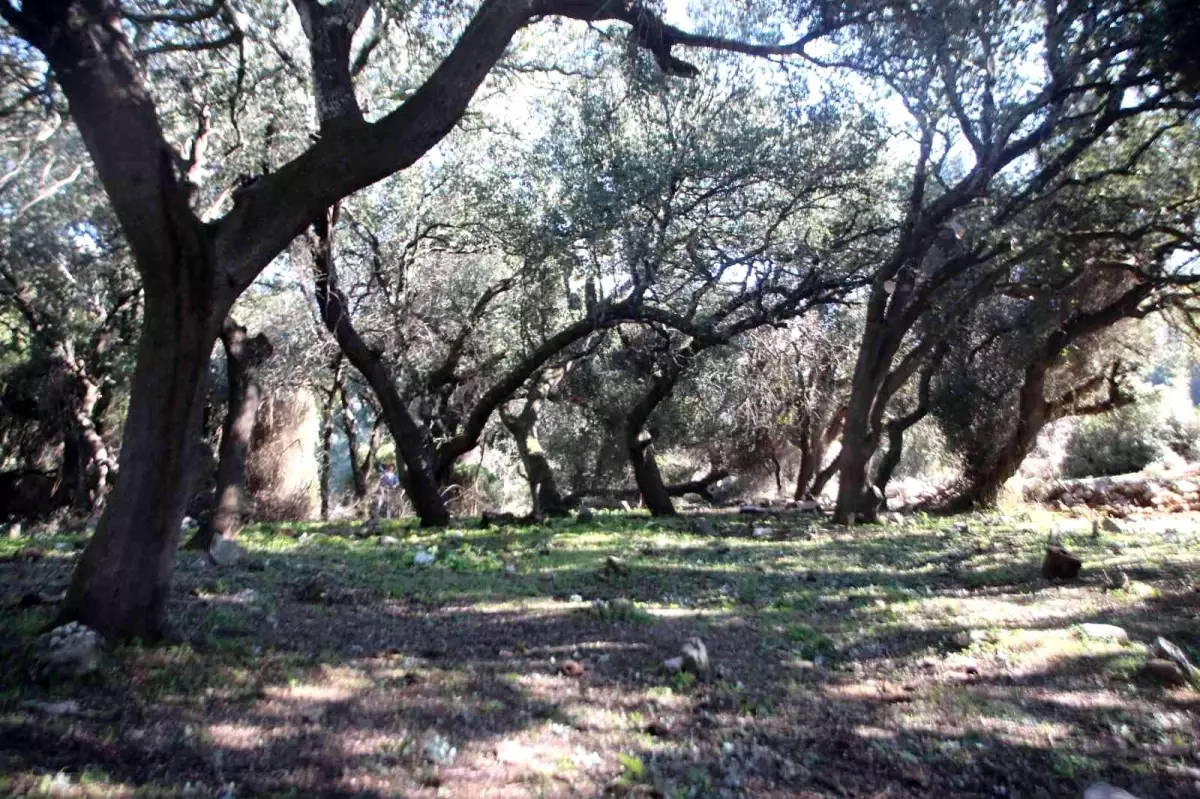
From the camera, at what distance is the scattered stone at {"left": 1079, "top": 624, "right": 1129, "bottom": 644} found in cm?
602

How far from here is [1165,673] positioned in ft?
16.9

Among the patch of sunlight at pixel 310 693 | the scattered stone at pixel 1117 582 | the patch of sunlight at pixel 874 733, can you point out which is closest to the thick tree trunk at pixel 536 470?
the scattered stone at pixel 1117 582

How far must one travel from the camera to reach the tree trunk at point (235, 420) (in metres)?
9.96

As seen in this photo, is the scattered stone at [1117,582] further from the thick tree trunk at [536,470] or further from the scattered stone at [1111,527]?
the thick tree trunk at [536,470]

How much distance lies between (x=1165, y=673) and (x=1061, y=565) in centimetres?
341

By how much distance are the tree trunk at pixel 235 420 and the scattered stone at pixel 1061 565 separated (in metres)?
8.03

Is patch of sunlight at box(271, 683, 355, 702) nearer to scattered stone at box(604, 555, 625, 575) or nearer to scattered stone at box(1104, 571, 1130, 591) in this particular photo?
scattered stone at box(604, 555, 625, 575)

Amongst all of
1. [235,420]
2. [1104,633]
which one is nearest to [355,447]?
[235,420]

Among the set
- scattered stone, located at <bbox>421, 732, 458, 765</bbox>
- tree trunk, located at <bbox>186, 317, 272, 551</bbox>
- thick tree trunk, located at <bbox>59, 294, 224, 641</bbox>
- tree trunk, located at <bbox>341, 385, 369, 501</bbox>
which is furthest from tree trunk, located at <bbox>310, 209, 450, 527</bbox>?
scattered stone, located at <bbox>421, 732, 458, 765</bbox>

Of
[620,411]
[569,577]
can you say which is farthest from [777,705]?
[620,411]

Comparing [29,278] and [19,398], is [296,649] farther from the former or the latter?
[19,398]

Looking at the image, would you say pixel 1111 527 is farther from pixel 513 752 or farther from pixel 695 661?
pixel 513 752

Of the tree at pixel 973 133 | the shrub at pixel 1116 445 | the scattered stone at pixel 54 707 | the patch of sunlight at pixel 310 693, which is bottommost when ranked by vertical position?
the patch of sunlight at pixel 310 693

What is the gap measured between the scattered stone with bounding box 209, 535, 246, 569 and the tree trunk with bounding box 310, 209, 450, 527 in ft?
12.6
